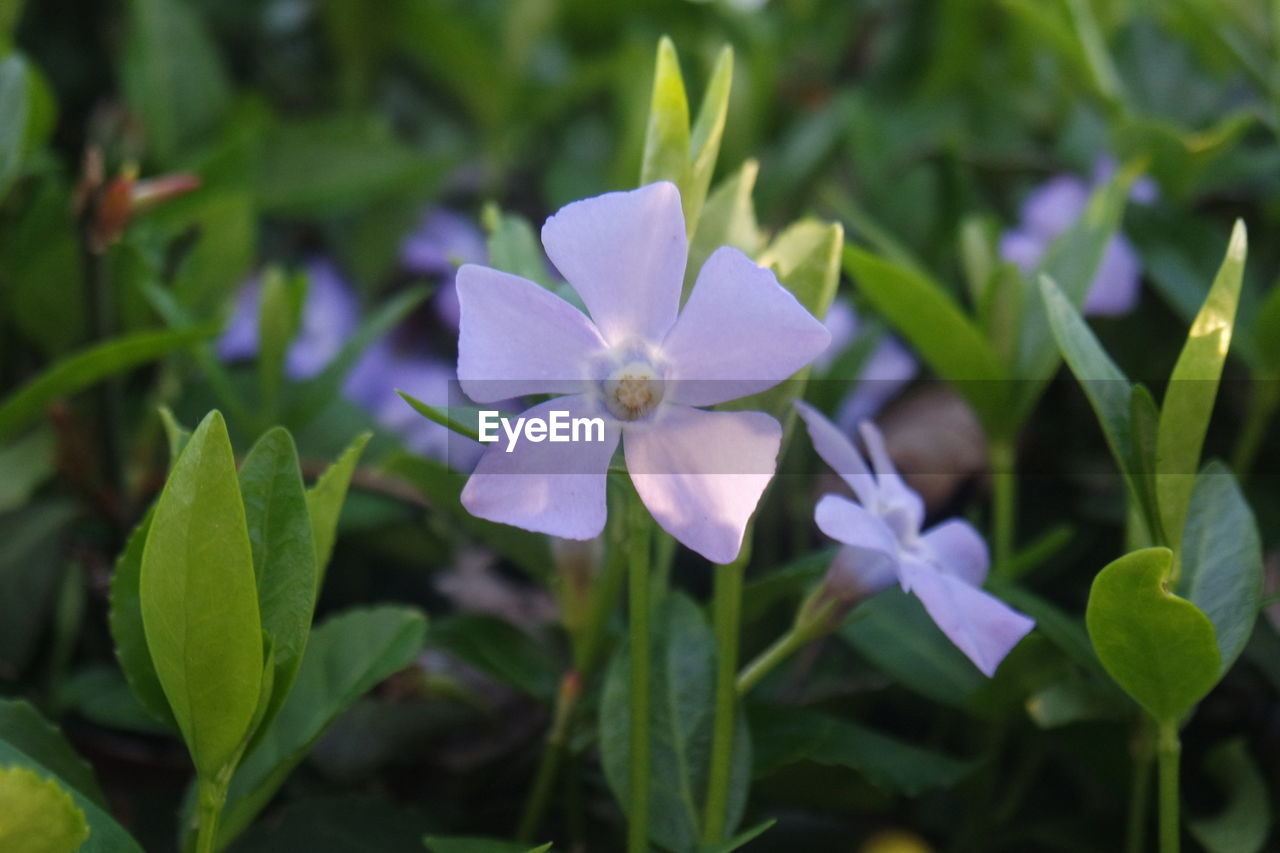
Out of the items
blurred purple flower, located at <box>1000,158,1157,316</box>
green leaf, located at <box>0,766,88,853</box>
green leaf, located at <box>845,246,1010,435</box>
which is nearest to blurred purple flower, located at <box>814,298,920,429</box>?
blurred purple flower, located at <box>1000,158,1157,316</box>

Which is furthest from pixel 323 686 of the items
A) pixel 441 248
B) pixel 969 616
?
pixel 441 248

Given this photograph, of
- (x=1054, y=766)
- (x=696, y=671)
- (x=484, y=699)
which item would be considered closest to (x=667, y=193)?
(x=696, y=671)

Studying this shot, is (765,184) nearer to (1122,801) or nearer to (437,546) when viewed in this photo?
(437,546)

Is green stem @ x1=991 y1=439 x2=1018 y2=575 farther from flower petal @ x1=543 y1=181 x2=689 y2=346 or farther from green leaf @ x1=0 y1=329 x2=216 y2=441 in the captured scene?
green leaf @ x1=0 y1=329 x2=216 y2=441

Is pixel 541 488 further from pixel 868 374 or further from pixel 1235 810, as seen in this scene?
pixel 868 374

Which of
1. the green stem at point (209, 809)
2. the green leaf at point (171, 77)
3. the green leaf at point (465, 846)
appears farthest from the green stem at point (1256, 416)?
the green leaf at point (171, 77)

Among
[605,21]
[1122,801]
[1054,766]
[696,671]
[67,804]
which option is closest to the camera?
[67,804]
